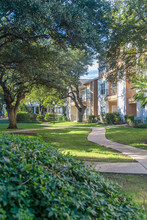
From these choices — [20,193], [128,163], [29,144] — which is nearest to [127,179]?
[128,163]

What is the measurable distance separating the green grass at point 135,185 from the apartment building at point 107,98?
44.9ft

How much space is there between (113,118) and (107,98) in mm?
4219

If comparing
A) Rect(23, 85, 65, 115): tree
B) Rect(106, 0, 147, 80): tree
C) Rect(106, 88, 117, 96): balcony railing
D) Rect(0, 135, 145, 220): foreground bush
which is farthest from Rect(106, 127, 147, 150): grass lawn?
Rect(106, 88, 117, 96): balcony railing

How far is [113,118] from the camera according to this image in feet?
80.2

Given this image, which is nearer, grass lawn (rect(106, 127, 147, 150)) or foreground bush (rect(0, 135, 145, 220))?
foreground bush (rect(0, 135, 145, 220))

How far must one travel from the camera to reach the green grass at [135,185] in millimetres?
3497

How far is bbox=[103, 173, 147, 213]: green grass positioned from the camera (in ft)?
11.5

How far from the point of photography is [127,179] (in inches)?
177

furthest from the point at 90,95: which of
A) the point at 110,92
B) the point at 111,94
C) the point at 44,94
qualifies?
the point at 44,94

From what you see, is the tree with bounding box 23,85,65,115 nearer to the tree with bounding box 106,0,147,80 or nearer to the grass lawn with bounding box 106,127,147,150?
the grass lawn with bounding box 106,127,147,150

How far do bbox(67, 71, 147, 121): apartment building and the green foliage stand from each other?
71 cm

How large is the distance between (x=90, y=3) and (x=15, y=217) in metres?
9.05

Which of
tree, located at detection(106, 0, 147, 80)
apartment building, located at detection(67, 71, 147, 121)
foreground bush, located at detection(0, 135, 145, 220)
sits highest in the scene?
tree, located at detection(106, 0, 147, 80)

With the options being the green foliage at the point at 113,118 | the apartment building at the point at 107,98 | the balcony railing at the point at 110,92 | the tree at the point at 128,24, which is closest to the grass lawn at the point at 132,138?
the tree at the point at 128,24
